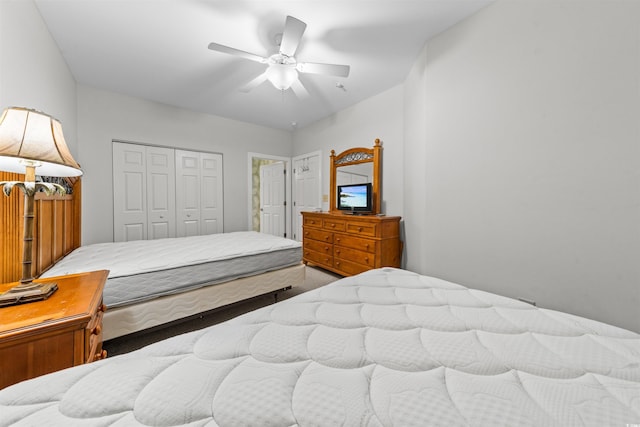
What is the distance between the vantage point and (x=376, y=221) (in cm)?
282

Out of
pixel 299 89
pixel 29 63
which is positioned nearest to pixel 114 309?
pixel 29 63

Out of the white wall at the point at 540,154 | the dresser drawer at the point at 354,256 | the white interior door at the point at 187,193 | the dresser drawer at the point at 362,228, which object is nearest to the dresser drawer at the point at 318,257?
the dresser drawer at the point at 354,256

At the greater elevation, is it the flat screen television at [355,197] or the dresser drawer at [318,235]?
the flat screen television at [355,197]

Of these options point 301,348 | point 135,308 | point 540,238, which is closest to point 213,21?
point 135,308

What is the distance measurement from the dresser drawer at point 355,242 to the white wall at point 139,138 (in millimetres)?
1991

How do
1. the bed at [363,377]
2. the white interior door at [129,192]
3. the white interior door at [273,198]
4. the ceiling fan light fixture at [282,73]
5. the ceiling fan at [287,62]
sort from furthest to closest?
the white interior door at [273,198] → the white interior door at [129,192] → the ceiling fan light fixture at [282,73] → the ceiling fan at [287,62] → the bed at [363,377]

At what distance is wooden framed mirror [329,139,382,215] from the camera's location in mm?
3391

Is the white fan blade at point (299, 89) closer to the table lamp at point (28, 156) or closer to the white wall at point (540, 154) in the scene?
the white wall at point (540, 154)

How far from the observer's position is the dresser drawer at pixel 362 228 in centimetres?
288

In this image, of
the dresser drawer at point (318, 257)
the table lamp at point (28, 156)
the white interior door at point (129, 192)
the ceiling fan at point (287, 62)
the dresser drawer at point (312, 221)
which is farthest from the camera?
the dresser drawer at point (312, 221)

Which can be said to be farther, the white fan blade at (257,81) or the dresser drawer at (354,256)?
the dresser drawer at (354,256)

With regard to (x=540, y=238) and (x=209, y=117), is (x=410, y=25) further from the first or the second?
(x=209, y=117)

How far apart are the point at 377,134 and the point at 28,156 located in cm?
331

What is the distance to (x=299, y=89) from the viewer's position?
316cm
